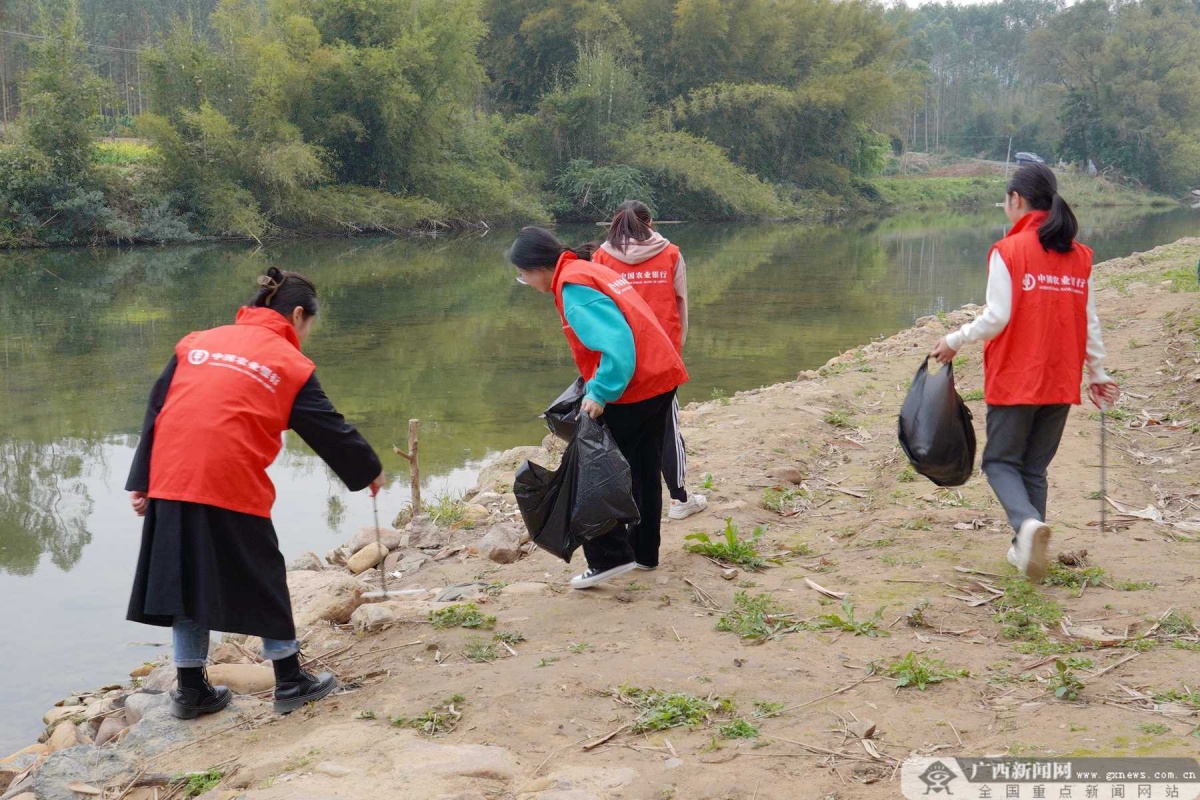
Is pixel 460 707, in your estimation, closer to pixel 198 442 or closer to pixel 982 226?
pixel 198 442

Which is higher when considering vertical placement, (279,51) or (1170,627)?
(279,51)

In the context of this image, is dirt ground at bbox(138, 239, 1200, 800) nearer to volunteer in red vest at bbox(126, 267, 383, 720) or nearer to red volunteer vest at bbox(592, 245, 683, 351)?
volunteer in red vest at bbox(126, 267, 383, 720)

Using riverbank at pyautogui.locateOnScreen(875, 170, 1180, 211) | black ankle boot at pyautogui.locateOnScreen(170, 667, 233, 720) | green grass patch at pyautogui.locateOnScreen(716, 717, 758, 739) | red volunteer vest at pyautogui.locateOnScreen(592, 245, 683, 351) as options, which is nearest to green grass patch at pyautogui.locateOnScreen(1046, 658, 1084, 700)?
green grass patch at pyautogui.locateOnScreen(716, 717, 758, 739)

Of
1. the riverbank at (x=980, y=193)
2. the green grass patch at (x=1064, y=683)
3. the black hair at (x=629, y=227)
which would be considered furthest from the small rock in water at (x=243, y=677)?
the riverbank at (x=980, y=193)

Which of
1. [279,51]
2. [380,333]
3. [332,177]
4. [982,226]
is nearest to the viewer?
[380,333]

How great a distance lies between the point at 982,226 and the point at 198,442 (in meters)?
44.4

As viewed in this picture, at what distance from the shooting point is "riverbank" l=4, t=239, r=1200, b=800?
315cm

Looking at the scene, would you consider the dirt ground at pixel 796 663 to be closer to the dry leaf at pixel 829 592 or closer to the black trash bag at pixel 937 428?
the dry leaf at pixel 829 592

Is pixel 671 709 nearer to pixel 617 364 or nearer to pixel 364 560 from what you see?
pixel 617 364

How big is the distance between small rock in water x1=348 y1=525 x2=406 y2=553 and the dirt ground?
694 mm

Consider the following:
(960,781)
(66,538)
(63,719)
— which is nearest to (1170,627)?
(960,781)

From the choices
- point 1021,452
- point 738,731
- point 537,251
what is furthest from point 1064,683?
point 537,251

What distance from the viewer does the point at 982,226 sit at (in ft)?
145

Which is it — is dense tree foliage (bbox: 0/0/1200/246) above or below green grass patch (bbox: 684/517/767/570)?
above
